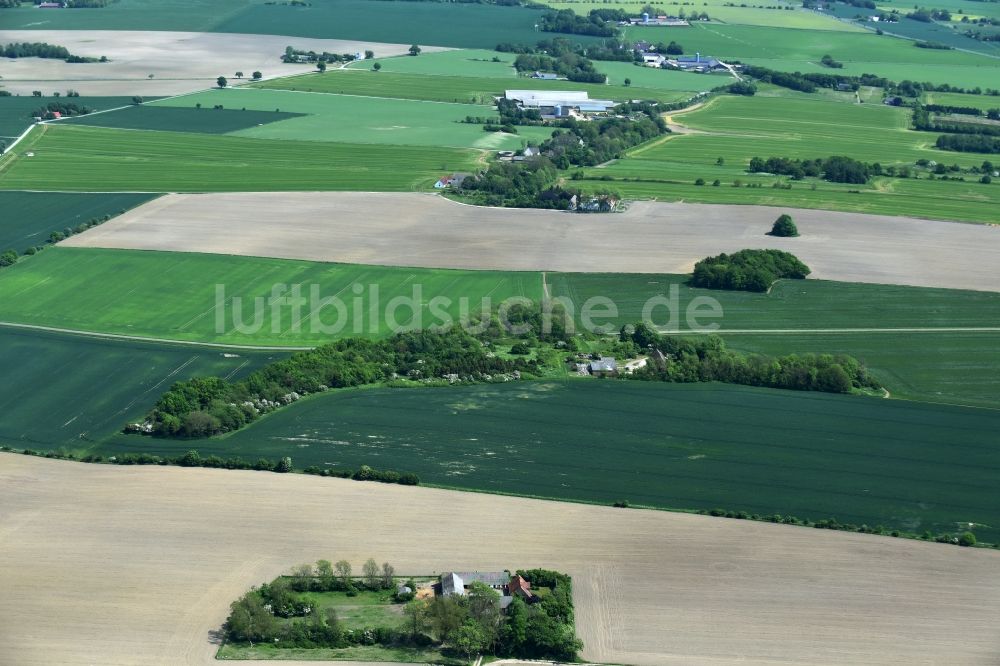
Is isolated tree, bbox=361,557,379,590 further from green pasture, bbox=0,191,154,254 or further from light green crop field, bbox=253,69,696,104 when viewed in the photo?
light green crop field, bbox=253,69,696,104

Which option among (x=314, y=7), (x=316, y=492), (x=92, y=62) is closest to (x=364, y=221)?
(x=316, y=492)

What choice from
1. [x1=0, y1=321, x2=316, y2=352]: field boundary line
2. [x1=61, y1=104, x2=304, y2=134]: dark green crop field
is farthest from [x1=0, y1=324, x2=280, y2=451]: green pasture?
[x1=61, y1=104, x2=304, y2=134]: dark green crop field

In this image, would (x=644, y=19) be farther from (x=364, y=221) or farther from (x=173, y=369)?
(x=173, y=369)

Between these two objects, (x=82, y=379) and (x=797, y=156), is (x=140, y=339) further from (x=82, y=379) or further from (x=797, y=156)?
(x=797, y=156)

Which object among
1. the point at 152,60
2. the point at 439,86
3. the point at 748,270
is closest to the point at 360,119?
the point at 439,86

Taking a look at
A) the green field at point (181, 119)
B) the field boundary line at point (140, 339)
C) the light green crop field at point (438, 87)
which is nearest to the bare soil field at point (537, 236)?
the field boundary line at point (140, 339)

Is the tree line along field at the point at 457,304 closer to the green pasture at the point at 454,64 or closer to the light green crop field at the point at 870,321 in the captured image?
the light green crop field at the point at 870,321
